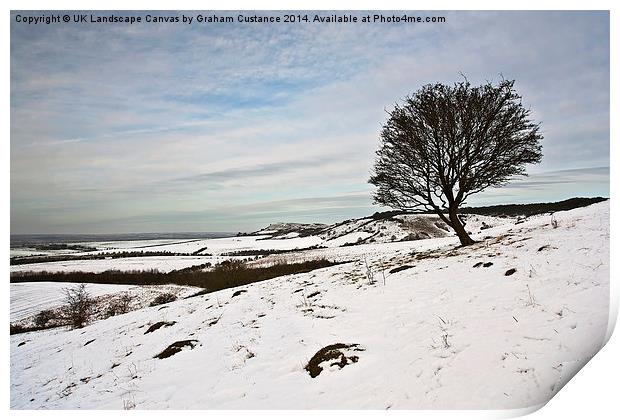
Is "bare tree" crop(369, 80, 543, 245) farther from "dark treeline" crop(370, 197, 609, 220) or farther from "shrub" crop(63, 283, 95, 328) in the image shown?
"shrub" crop(63, 283, 95, 328)

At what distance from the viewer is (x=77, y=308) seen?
45.1 feet

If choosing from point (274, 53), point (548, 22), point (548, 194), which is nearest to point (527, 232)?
point (548, 194)

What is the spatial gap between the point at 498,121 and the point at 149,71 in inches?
366

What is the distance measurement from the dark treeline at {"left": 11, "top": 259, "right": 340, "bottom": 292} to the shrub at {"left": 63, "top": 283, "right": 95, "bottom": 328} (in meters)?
0.60

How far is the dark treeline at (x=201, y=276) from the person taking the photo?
15848mm

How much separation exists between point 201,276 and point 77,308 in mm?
8043

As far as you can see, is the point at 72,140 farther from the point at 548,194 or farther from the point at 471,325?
the point at 548,194

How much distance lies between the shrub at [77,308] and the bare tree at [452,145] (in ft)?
38.8

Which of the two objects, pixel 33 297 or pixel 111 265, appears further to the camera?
pixel 111 265

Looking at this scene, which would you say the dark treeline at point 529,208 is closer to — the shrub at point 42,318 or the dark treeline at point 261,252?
the shrub at point 42,318

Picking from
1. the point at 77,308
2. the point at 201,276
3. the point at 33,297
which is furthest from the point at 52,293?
the point at 201,276

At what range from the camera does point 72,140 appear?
285 inches

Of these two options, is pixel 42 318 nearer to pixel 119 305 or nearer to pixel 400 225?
pixel 119 305

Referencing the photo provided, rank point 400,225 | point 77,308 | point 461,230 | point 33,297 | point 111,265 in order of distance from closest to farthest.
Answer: point 33,297, point 461,230, point 77,308, point 111,265, point 400,225
